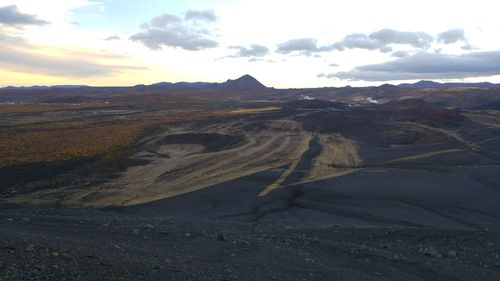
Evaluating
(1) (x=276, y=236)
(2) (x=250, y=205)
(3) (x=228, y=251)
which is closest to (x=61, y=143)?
(2) (x=250, y=205)

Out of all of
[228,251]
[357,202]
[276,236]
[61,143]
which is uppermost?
[61,143]

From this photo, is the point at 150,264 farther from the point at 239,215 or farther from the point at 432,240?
the point at 239,215

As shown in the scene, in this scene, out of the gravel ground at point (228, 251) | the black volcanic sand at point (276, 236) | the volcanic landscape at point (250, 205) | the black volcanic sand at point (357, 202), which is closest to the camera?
the gravel ground at point (228, 251)

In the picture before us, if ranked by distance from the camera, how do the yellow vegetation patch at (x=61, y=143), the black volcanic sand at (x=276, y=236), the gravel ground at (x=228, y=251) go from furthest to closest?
the yellow vegetation patch at (x=61, y=143) < the black volcanic sand at (x=276, y=236) < the gravel ground at (x=228, y=251)

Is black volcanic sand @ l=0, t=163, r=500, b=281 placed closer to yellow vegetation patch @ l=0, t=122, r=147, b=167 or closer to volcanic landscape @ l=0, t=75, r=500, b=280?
volcanic landscape @ l=0, t=75, r=500, b=280

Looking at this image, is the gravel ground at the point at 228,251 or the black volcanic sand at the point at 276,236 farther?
the black volcanic sand at the point at 276,236

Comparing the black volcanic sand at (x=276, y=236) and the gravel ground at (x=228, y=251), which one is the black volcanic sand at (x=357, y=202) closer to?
the black volcanic sand at (x=276, y=236)

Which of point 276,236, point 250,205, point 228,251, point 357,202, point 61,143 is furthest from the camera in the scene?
point 61,143

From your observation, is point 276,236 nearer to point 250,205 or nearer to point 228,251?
point 228,251

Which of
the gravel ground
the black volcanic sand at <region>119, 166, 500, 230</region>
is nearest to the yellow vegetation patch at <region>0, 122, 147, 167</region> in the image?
the black volcanic sand at <region>119, 166, 500, 230</region>

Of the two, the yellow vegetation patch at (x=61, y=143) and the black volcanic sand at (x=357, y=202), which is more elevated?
the yellow vegetation patch at (x=61, y=143)

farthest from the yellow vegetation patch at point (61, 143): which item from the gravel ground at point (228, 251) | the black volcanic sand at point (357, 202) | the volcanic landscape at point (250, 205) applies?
the gravel ground at point (228, 251)
